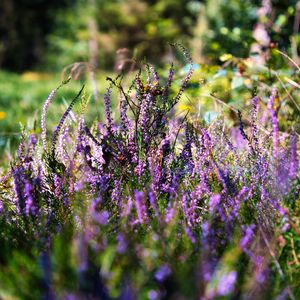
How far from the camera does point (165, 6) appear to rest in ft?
47.5

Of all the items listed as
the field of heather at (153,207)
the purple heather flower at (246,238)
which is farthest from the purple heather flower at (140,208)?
the purple heather flower at (246,238)

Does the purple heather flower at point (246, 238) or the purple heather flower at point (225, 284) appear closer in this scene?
the purple heather flower at point (225, 284)

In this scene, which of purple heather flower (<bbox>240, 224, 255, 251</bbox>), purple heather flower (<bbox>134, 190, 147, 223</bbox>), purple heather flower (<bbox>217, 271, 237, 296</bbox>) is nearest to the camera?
purple heather flower (<bbox>217, 271, 237, 296</bbox>)

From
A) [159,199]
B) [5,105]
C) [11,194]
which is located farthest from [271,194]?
[5,105]

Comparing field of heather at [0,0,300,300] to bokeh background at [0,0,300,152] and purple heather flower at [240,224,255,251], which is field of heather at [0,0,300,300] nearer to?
purple heather flower at [240,224,255,251]

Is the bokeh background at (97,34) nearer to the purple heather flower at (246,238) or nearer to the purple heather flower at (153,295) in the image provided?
the purple heather flower at (246,238)

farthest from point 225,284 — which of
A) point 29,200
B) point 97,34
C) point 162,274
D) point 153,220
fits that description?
point 97,34

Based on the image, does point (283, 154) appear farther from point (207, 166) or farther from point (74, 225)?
point (74, 225)

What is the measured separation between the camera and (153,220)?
1273 millimetres

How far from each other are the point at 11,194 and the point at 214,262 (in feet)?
3.05

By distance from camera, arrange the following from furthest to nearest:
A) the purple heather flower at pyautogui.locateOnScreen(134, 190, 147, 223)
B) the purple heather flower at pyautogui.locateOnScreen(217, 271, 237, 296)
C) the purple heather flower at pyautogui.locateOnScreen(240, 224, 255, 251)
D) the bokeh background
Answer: the bokeh background → the purple heather flower at pyautogui.locateOnScreen(134, 190, 147, 223) → the purple heather flower at pyautogui.locateOnScreen(240, 224, 255, 251) → the purple heather flower at pyautogui.locateOnScreen(217, 271, 237, 296)

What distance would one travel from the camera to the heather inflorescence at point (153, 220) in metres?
0.93

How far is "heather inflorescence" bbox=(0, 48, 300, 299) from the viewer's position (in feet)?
3.06

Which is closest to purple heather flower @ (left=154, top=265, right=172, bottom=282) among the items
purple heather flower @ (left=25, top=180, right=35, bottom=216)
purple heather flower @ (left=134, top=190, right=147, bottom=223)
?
purple heather flower @ (left=134, top=190, right=147, bottom=223)
